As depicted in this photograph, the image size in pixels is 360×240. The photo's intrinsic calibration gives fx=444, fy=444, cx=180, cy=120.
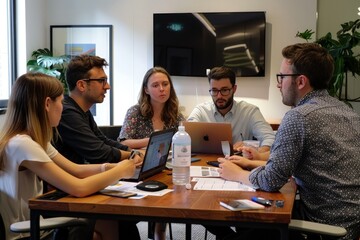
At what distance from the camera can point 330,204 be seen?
1.70 meters

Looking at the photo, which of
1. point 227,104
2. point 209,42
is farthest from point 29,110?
point 209,42

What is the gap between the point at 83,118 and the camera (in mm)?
2350

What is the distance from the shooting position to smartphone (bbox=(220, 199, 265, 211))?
1.44 m

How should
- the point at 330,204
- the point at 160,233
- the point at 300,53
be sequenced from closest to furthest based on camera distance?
the point at 330,204, the point at 300,53, the point at 160,233

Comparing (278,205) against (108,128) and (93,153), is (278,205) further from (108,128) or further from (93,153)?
(108,128)

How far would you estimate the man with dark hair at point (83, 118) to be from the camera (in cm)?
226

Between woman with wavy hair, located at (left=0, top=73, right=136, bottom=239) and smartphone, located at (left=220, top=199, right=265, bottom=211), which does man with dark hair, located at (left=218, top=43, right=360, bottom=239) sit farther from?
woman with wavy hair, located at (left=0, top=73, right=136, bottom=239)

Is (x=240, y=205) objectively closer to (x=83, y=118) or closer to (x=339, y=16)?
(x=83, y=118)

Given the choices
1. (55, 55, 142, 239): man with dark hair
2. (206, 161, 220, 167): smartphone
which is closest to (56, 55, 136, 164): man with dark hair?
(55, 55, 142, 239): man with dark hair

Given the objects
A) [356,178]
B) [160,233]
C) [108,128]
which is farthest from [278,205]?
[108,128]

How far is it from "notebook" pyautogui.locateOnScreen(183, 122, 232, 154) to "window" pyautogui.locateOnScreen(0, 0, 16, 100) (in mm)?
2966

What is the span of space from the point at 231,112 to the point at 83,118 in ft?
3.95

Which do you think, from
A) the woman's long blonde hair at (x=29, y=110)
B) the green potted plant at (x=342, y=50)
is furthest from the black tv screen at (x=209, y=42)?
the woman's long blonde hair at (x=29, y=110)

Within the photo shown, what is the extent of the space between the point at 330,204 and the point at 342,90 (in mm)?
3452
